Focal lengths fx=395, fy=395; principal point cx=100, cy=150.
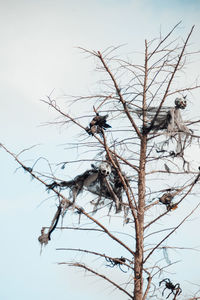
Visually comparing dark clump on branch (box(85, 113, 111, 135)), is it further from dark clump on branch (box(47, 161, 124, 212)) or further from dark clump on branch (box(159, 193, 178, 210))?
dark clump on branch (box(159, 193, 178, 210))

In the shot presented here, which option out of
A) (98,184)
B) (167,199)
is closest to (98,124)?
(98,184)

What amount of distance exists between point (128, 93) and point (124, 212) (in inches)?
89.2

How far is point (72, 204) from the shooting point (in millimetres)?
6691

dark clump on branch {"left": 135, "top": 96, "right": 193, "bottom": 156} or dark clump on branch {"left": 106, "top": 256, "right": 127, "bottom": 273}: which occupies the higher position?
dark clump on branch {"left": 135, "top": 96, "right": 193, "bottom": 156}

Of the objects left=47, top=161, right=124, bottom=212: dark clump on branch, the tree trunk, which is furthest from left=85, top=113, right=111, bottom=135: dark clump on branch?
the tree trunk

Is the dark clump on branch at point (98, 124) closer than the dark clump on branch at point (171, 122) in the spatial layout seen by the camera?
Yes

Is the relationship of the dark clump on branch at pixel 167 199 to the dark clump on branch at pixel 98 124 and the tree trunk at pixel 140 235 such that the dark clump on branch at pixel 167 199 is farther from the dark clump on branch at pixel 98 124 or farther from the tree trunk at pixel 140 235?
the dark clump on branch at pixel 98 124

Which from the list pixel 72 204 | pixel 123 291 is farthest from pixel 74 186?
pixel 123 291

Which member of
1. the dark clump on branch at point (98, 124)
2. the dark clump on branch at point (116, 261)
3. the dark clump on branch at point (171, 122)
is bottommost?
the dark clump on branch at point (116, 261)

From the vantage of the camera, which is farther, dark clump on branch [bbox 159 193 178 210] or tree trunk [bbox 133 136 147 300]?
dark clump on branch [bbox 159 193 178 210]

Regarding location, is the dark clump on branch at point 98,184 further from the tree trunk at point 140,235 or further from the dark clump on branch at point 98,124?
the dark clump on branch at point 98,124

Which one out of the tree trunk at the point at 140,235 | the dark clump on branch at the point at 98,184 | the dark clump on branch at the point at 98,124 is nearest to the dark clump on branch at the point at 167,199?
the tree trunk at the point at 140,235

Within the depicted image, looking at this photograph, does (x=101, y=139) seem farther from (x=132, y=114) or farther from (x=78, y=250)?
(x=78, y=250)

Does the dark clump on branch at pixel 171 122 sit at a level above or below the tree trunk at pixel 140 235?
above
